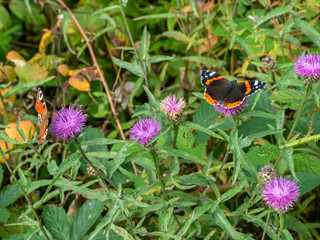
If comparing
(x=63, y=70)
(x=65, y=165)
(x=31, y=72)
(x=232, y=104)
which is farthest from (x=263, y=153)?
(x=31, y=72)

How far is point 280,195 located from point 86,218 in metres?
1.02

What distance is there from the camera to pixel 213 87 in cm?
174

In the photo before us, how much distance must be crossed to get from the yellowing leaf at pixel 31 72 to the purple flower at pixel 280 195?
204 centimetres

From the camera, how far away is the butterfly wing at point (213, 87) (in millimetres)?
1652

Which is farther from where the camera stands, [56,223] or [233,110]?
[56,223]

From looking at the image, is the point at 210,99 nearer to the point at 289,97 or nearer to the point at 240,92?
the point at 240,92

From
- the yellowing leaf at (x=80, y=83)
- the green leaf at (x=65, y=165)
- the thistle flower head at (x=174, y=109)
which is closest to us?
the green leaf at (x=65, y=165)

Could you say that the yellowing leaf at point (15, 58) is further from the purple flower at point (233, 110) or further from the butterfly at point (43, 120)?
the purple flower at point (233, 110)

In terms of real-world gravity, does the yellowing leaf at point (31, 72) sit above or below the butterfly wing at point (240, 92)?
above

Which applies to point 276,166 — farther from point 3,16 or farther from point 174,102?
point 3,16

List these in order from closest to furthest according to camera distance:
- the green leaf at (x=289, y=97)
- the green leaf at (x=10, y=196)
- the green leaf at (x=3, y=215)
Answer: the green leaf at (x=289, y=97), the green leaf at (x=3, y=215), the green leaf at (x=10, y=196)

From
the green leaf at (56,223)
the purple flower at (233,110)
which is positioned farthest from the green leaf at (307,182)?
the green leaf at (56,223)

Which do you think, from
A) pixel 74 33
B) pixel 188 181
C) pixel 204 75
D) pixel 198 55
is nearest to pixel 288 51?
pixel 198 55

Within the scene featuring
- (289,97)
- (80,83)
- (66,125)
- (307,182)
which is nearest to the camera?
(66,125)
